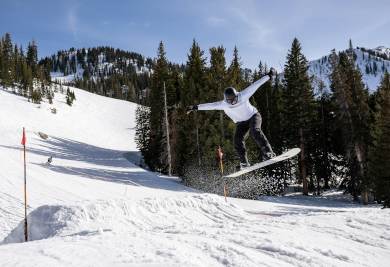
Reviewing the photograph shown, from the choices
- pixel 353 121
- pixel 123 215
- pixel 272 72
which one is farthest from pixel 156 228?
→ pixel 353 121

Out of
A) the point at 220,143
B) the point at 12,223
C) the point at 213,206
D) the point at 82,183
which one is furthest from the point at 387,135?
the point at 12,223

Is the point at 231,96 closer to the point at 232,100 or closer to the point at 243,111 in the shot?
the point at 232,100

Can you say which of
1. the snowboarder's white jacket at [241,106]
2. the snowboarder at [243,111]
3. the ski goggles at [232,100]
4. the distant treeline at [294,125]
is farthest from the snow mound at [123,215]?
the distant treeline at [294,125]

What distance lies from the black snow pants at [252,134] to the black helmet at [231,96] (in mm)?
854

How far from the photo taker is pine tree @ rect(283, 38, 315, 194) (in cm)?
3581

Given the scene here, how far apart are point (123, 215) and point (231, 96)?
6.14 metres

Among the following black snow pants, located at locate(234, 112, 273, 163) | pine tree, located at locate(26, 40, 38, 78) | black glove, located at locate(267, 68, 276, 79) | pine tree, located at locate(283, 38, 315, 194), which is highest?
pine tree, located at locate(26, 40, 38, 78)

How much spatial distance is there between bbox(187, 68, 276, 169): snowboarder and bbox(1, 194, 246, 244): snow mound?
8.89 ft

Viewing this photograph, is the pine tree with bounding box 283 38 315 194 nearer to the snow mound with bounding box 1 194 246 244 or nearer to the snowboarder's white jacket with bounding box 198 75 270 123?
the snow mound with bounding box 1 194 246 244

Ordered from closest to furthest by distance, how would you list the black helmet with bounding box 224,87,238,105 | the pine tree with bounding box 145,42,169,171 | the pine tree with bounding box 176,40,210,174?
the black helmet with bounding box 224,87,238,105
the pine tree with bounding box 176,40,210,174
the pine tree with bounding box 145,42,169,171

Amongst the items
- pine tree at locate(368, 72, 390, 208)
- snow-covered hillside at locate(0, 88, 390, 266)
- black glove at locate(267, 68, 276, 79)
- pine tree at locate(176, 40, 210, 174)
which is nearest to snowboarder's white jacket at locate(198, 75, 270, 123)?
black glove at locate(267, 68, 276, 79)

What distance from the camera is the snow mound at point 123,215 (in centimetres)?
1297

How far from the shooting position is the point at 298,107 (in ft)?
118

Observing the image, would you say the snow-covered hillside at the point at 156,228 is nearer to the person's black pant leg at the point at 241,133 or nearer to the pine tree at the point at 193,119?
the person's black pant leg at the point at 241,133
